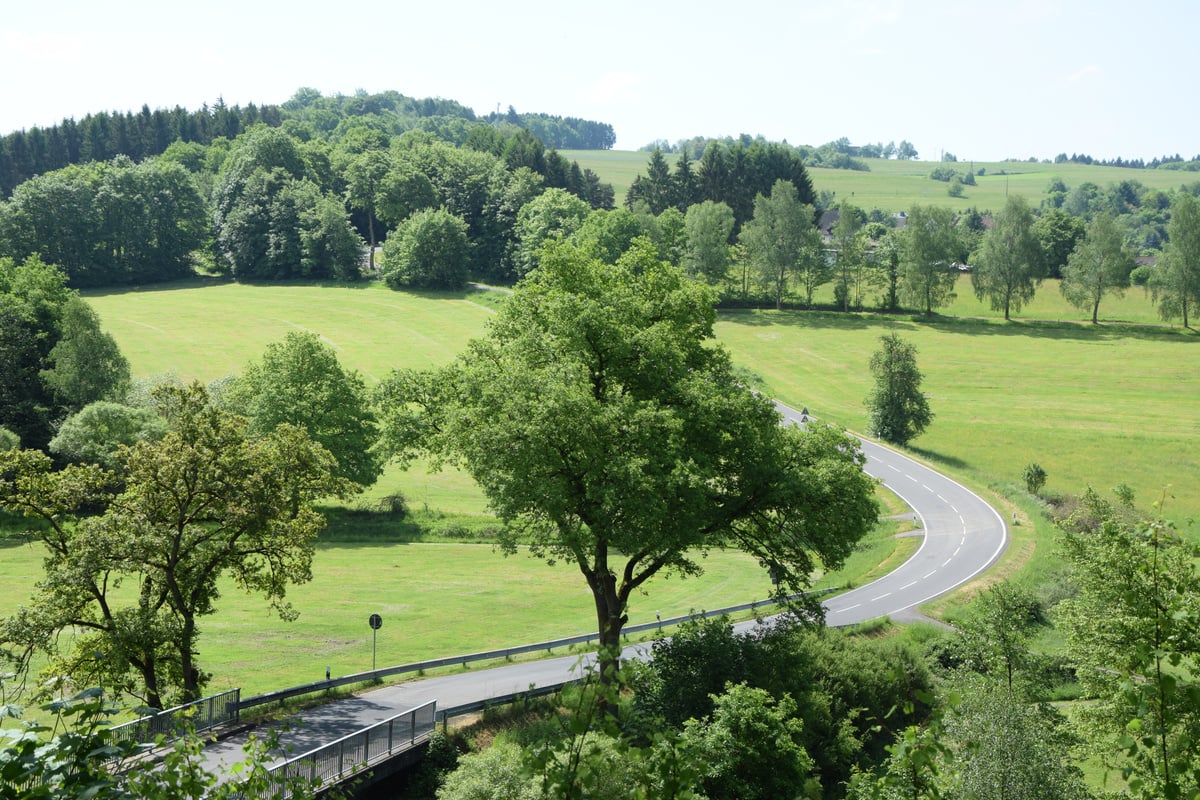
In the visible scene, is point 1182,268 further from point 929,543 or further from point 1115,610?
point 1115,610

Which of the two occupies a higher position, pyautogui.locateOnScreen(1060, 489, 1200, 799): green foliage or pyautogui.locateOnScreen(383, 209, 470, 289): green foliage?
pyautogui.locateOnScreen(383, 209, 470, 289): green foliage

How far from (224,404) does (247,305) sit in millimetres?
58002

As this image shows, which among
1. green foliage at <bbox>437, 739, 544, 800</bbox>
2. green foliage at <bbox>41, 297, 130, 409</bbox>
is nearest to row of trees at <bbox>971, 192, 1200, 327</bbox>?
green foliage at <bbox>41, 297, 130, 409</bbox>

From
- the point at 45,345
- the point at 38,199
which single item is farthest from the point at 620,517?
the point at 38,199

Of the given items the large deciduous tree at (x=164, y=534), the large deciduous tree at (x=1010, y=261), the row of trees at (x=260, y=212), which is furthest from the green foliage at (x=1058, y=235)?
the large deciduous tree at (x=164, y=534)

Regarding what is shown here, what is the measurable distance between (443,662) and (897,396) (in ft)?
160

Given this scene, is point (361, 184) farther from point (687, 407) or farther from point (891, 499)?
point (687, 407)

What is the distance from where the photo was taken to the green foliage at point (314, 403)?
190 ft

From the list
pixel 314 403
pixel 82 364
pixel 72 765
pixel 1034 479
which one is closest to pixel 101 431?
pixel 82 364

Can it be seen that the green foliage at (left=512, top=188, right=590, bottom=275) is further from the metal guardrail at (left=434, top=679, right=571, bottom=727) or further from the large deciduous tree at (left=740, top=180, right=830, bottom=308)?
the metal guardrail at (left=434, top=679, right=571, bottom=727)

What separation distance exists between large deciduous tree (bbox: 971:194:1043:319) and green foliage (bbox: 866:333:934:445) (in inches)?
1892

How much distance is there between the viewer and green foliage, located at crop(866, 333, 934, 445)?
7175cm

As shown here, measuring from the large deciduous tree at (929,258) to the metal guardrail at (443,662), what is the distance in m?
80.9

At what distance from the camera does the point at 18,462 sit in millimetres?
24312
